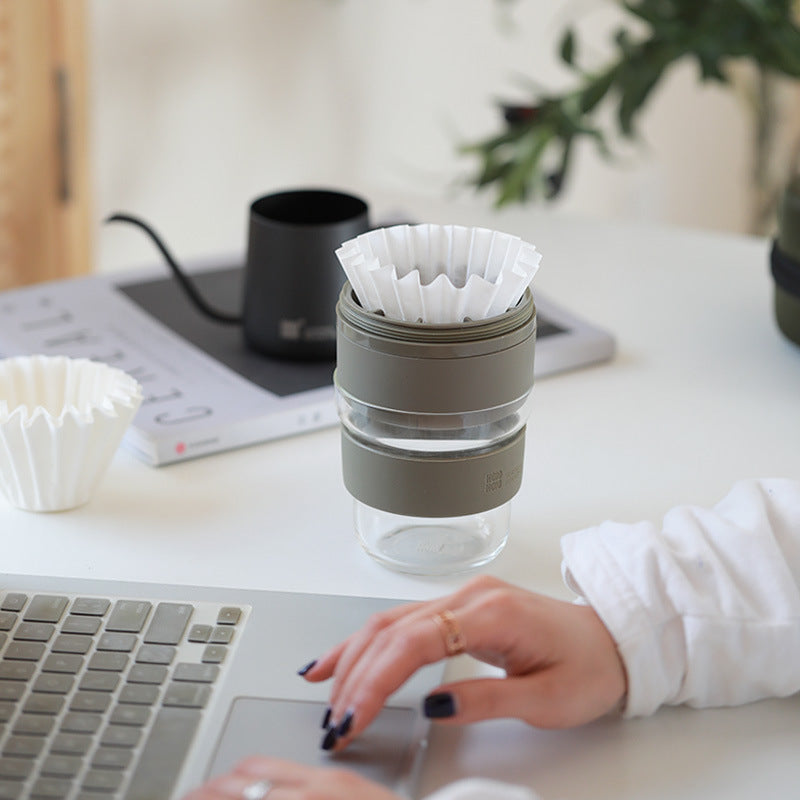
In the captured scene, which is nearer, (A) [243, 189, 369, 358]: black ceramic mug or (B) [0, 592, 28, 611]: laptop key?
(B) [0, 592, 28, 611]: laptop key

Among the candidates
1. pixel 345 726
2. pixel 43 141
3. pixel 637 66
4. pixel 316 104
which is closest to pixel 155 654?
pixel 345 726

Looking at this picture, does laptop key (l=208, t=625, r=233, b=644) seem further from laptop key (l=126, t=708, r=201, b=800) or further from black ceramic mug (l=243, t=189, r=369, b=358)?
black ceramic mug (l=243, t=189, r=369, b=358)

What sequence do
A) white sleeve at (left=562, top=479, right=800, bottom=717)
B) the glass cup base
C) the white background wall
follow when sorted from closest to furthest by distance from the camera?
white sleeve at (left=562, top=479, right=800, bottom=717) < the glass cup base < the white background wall

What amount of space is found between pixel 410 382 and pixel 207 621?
0.54 ft

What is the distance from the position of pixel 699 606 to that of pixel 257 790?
24cm

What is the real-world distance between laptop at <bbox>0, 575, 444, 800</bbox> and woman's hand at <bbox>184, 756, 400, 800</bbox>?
23 mm

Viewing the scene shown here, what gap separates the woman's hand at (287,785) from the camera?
473 millimetres

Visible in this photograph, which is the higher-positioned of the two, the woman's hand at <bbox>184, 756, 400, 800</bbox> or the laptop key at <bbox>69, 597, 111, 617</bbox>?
the woman's hand at <bbox>184, 756, 400, 800</bbox>

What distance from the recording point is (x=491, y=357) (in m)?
0.61

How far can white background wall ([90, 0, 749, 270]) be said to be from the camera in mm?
1865

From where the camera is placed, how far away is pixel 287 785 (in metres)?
0.48

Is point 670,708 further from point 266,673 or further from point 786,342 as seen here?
point 786,342

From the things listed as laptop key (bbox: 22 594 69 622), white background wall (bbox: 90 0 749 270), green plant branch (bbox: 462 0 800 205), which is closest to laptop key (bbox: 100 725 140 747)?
laptop key (bbox: 22 594 69 622)

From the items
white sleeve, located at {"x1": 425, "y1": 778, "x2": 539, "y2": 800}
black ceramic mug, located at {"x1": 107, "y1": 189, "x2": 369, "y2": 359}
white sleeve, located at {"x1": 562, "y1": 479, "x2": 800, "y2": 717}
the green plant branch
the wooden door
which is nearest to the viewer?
white sleeve, located at {"x1": 425, "y1": 778, "x2": 539, "y2": 800}
